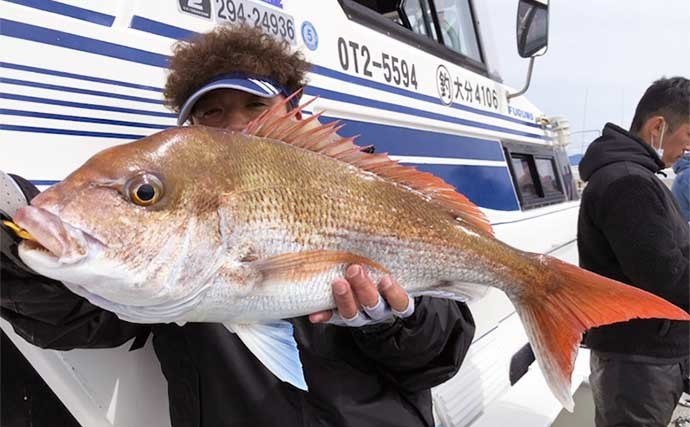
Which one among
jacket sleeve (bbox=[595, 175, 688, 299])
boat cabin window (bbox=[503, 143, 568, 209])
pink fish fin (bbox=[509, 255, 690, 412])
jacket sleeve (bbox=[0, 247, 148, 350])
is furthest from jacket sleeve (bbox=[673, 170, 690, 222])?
jacket sleeve (bbox=[0, 247, 148, 350])

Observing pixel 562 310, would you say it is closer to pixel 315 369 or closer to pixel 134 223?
pixel 315 369

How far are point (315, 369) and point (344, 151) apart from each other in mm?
522

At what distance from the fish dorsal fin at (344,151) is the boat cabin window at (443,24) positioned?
2244 millimetres

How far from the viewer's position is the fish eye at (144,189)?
0.92 meters

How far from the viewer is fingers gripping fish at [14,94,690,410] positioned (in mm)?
890

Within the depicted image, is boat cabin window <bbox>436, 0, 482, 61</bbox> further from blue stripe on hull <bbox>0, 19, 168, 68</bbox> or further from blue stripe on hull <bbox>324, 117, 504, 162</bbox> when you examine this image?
blue stripe on hull <bbox>0, 19, 168, 68</bbox>

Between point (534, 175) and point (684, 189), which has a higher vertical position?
point (534, 175)

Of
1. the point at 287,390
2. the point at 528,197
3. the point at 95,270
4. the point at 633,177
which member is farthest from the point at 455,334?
the point at 528,197

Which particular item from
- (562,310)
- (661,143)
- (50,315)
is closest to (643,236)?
(661,143)

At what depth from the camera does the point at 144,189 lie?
3.04 ft

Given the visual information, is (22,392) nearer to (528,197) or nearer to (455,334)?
(455,334)

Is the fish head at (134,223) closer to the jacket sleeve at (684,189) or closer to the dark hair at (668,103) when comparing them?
the dark hair at (668,103)

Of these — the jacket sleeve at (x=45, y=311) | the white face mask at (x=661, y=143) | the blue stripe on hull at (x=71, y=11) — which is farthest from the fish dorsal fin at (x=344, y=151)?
the white face mask at (x=661, y=143)

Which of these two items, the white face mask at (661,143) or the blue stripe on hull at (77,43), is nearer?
the blue stripe on hull at (77,43)
